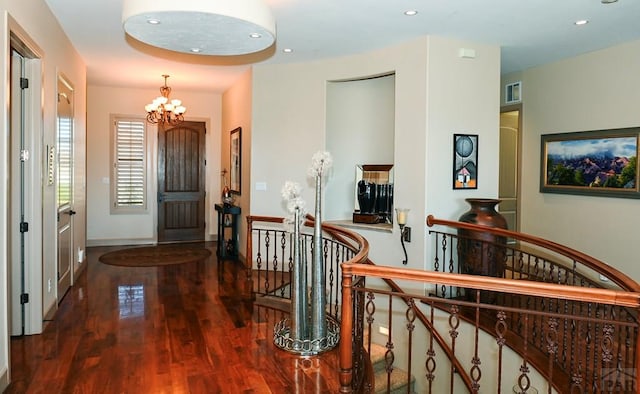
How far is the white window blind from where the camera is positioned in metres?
8.54

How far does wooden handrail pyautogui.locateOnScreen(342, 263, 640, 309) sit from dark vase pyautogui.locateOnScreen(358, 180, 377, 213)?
344 centimetres

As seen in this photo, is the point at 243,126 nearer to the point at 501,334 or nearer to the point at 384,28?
the point at 384,28

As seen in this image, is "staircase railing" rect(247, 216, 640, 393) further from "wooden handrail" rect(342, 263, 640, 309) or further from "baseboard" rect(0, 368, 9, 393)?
"baseboard" rect(0, 368, 9, 393)

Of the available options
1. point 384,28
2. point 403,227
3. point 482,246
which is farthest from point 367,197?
point 384,28

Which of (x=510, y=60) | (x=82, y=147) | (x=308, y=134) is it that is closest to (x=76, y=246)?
(x=82, y=147)

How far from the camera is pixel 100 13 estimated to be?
4.40 metres

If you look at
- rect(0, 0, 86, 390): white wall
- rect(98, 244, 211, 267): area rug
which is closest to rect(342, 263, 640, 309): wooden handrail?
rect(0, 0, 86, 390): white wall

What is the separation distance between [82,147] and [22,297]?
293 cm

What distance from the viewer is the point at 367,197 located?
6039 millimetres

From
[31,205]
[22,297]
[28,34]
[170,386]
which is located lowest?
[170,386]

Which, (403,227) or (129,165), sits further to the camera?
(129,165)

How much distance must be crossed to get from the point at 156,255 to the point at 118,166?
2.10 m

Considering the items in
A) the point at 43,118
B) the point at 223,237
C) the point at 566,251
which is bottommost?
the point at 223,237

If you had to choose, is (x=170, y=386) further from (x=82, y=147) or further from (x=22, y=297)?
(x=82, y=147)
